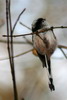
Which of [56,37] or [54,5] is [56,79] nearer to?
[56,37]

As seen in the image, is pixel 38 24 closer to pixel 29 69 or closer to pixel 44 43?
pixel 44 43

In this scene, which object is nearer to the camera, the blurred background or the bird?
the bird

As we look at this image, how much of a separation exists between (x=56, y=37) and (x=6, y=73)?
27 centimetres

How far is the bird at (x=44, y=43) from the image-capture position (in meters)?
0.95

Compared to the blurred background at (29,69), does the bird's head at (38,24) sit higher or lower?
higher

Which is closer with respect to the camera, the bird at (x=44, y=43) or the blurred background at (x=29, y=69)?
the bird at (x=44, y=43)

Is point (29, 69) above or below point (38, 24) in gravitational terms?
below

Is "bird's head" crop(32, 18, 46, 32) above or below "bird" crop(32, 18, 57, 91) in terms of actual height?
above

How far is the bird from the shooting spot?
3.10 feet

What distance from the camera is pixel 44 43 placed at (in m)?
0.94

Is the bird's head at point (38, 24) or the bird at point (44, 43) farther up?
the bird's head at point (38, 24)

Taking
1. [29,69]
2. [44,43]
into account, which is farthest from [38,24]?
[29,69]

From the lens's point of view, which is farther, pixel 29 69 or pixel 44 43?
pixel 29 69

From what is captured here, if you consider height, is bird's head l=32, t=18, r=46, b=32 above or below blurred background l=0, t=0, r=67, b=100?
above
